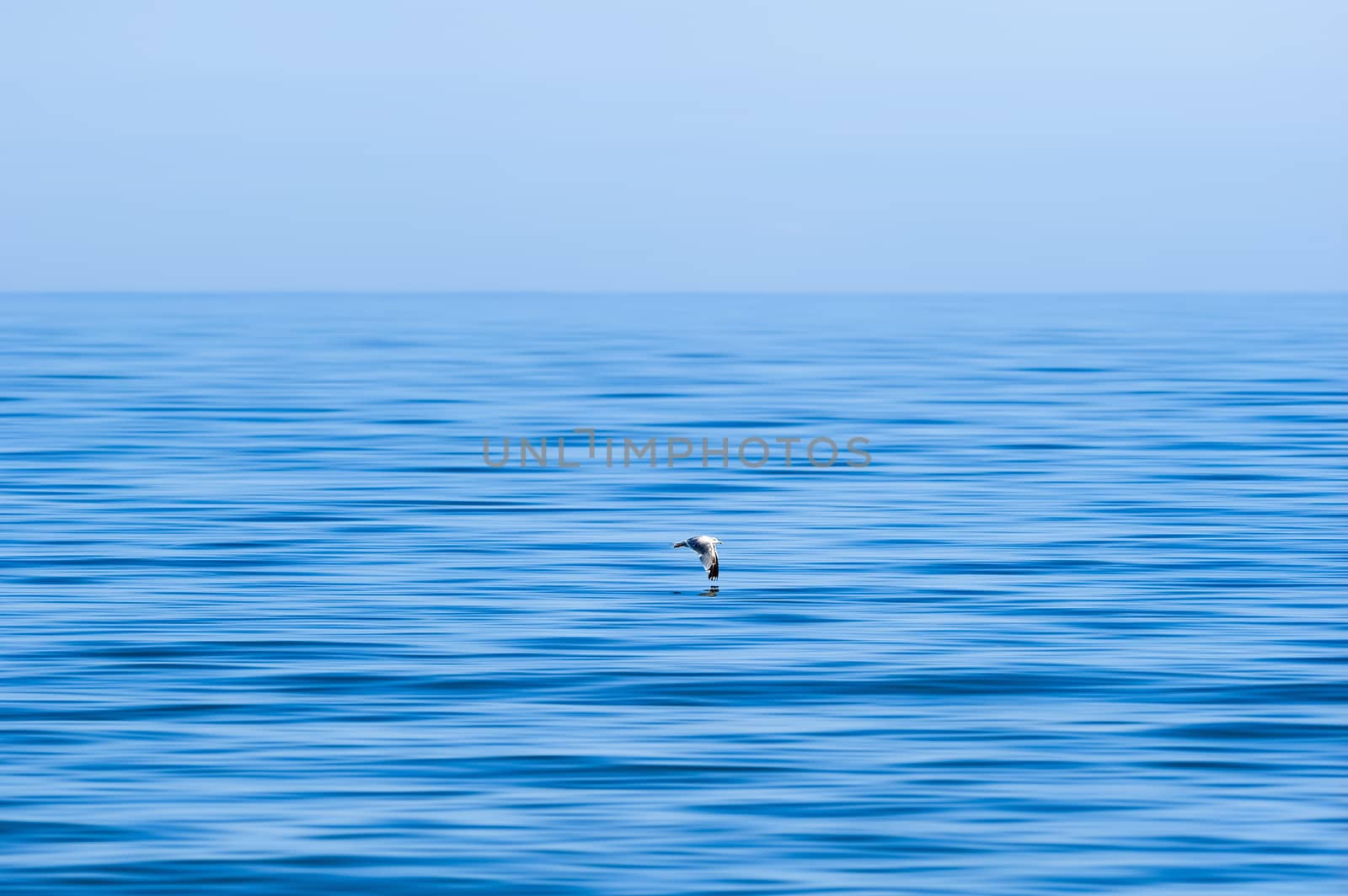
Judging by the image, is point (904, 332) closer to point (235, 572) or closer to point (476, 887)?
point (235, 572)

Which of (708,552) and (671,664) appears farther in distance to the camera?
(708,552)

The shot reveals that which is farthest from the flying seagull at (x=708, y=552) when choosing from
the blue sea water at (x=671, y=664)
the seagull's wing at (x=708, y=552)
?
the blue sea water at (x=671, y=664)

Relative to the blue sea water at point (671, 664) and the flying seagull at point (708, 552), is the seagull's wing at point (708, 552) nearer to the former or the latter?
the flying seagull at point (708, 552)

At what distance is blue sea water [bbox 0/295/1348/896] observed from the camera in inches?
348

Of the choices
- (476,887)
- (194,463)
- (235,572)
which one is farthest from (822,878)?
(194,463)

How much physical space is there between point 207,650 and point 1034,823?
224 inches

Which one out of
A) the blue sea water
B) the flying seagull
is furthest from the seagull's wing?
the blue sea water

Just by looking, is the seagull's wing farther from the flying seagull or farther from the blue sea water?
the blue sea water

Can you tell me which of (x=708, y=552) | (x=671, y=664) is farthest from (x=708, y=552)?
(x=671, y=664)

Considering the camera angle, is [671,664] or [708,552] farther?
[708,552]

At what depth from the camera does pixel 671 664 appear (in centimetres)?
1245

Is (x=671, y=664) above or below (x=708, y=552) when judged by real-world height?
below

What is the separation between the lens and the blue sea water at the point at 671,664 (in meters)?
8.84

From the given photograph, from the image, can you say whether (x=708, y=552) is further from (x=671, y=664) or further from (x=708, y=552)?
(x=671, y=664)
